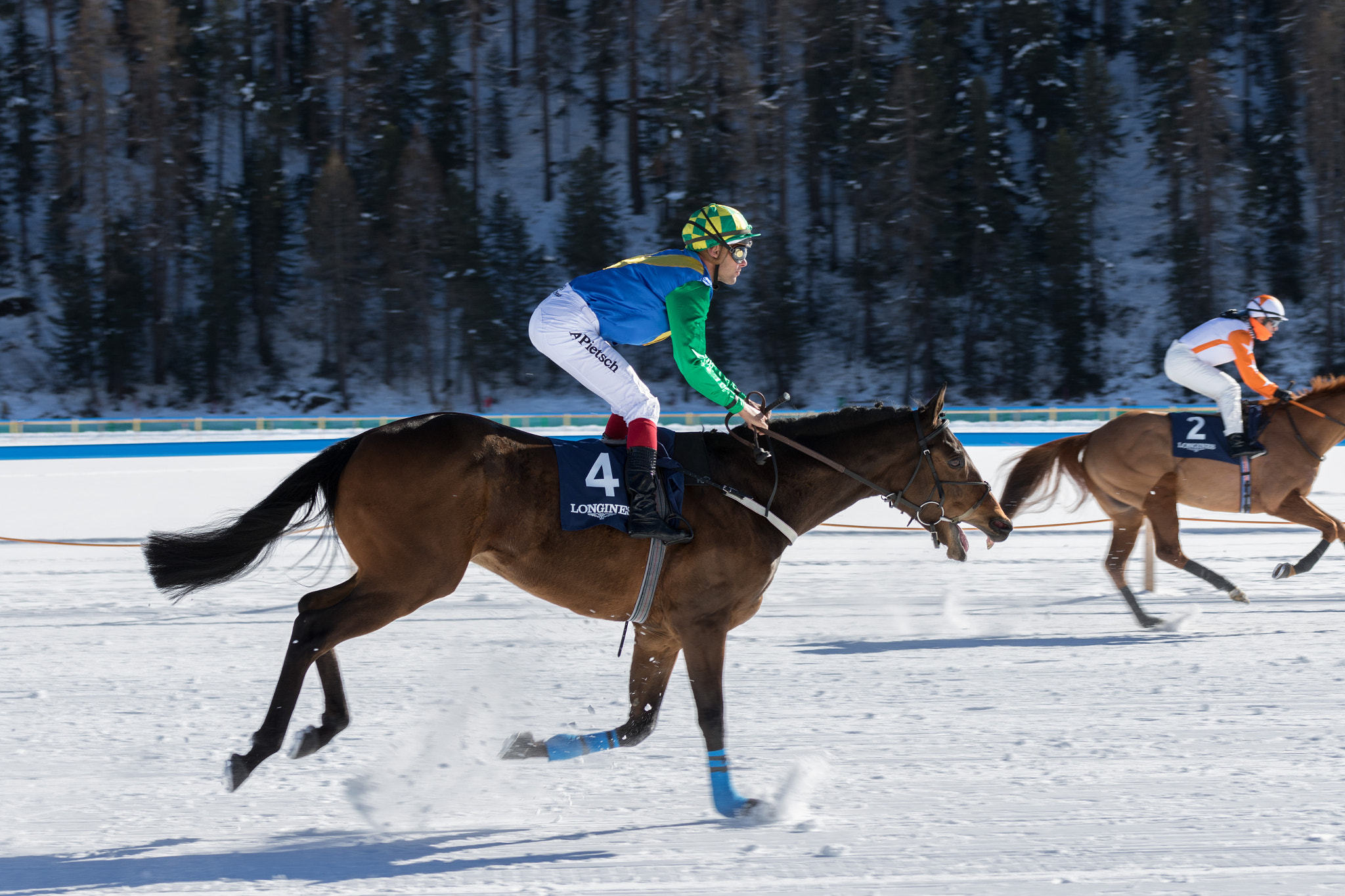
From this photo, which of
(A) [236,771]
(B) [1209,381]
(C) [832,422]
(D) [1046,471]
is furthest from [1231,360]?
(A) [236,771]

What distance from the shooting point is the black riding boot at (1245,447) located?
26.1 feet

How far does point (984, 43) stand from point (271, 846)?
47.1 m

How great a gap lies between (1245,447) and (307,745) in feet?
22.4

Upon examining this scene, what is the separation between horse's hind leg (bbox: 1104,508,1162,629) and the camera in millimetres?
7113

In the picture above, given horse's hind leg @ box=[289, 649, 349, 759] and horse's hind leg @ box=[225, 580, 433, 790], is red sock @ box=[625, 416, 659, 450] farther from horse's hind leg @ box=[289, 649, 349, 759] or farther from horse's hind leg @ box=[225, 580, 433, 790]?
horse's hind leg @ box=[289, 649, 349, 759]

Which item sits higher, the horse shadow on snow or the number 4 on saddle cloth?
the number 4 on saddle cloth

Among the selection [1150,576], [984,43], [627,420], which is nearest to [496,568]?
[627,420]

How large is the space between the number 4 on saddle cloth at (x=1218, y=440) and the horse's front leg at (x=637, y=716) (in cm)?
528

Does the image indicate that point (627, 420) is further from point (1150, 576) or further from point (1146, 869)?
point (1150, 576)

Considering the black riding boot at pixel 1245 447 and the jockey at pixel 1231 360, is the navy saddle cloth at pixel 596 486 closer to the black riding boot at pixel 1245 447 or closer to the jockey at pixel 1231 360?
the jockey at pixel 1231 360

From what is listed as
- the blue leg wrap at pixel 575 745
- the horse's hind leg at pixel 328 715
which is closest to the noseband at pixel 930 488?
the blue leg wrap at pixel 575 745

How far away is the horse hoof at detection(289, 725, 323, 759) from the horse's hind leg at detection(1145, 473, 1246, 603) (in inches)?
239

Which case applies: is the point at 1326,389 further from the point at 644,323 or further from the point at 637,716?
the point at 637,716

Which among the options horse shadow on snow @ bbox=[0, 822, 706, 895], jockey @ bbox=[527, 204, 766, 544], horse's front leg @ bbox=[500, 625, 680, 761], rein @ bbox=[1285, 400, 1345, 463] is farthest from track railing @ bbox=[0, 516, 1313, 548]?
horse shadow on snow @ bbox=[0, 822, 706, 895]
